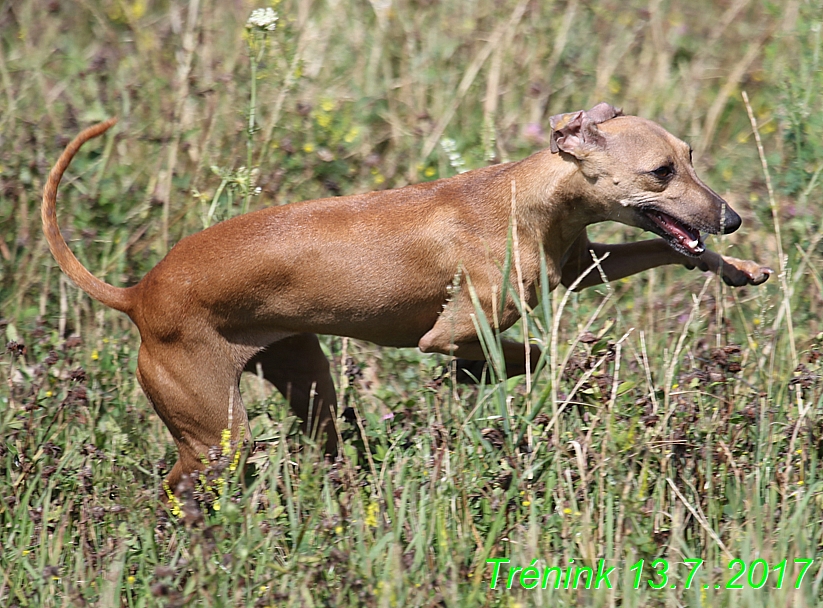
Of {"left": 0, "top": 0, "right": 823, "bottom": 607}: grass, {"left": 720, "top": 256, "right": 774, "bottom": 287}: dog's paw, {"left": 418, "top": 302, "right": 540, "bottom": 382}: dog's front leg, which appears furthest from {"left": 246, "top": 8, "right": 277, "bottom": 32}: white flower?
{"left": 720, "top": 256, "right": 774, "bottom": 287}: dog's paw

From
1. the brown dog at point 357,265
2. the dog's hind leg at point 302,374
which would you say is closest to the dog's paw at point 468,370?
the brown dog at point 357,265

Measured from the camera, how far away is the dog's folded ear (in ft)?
15.9

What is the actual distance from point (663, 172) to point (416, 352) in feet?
6.74

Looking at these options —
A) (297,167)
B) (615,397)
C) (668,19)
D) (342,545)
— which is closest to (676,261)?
(615,397)

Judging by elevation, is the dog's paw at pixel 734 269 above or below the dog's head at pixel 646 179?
below

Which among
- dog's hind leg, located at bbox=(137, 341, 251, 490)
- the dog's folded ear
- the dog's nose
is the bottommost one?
dog's hind leg, located at bbox=(137, 341, 251, 490)

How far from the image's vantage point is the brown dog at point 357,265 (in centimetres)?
494

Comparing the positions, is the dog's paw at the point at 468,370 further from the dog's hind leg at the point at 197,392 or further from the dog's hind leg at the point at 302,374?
the dog's hind leg at the point at 197,392

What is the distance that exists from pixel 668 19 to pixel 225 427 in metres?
6.08

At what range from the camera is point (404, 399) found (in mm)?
5898

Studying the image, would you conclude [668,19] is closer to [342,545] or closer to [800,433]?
[800,433]

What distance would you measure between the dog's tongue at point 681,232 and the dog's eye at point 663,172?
16 centimetres

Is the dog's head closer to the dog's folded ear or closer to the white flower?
the dog's folded ear

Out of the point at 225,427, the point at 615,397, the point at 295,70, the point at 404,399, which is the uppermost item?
the point at 295,70
